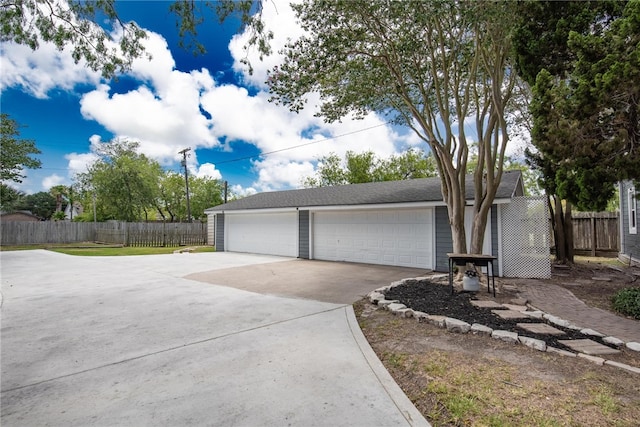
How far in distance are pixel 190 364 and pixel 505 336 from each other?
11.8 feet

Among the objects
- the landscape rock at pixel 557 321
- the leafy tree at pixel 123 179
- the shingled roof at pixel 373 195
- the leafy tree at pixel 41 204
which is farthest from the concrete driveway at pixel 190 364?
the leafy tree at pixel 41 204

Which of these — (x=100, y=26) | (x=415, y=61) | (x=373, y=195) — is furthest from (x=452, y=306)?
(x=100, y=26)

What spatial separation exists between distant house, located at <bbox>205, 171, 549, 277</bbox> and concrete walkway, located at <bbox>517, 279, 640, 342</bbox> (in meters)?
1.93

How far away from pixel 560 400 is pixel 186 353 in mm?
3512

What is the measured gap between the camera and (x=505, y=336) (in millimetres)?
3852

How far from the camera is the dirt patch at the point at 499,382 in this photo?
2.35 m

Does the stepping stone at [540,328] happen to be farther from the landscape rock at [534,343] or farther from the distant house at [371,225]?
the distant house at [371,225]

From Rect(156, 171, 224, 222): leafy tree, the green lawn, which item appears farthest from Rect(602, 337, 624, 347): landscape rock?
Rect(156, 171, 224, 222): leafy tree

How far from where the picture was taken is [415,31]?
21.8ft

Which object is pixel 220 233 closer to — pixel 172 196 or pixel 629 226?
pixel 629 226

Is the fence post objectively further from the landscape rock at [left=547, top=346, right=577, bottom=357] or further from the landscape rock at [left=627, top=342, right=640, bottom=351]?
the landscape rock at [left=547, top=346, right=577, bottom=357]

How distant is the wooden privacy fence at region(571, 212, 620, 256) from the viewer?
40.7 ft

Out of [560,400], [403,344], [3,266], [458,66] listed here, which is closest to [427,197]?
[458,66]

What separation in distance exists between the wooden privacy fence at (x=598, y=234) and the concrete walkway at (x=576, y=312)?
25.4ft
